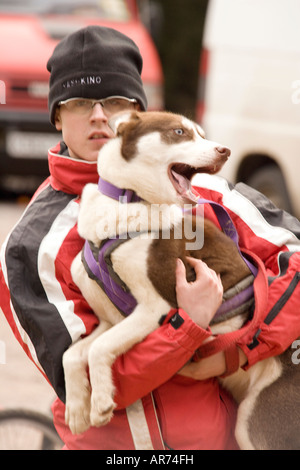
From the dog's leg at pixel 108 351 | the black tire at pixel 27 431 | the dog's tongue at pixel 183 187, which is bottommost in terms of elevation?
the black tire at pixel 27 431

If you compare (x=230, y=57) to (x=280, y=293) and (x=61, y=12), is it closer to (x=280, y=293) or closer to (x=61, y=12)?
(x=61, y=12)

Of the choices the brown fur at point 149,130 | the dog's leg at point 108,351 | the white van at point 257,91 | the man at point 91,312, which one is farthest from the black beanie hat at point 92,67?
the white van at point 257,91

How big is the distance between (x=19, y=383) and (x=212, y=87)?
9.76 feet

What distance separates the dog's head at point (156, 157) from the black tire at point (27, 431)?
1486 mm

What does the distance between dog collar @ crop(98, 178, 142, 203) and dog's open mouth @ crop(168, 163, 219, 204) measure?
14 cm

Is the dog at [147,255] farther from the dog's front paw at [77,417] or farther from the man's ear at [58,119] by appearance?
the man's ear at [58,119]

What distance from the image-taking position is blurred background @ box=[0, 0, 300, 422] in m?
5.35

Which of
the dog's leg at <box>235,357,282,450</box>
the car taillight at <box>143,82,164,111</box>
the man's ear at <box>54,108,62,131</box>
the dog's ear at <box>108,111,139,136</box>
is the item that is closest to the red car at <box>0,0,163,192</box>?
the car taillight at <box>143,82,164,111</box>

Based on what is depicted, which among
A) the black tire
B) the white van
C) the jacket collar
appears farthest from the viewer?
the white van

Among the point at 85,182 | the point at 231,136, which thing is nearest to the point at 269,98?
the point at 231,136

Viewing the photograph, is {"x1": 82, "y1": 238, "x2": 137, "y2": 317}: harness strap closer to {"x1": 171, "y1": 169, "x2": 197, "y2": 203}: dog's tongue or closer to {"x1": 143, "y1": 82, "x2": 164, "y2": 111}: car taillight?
{"x1": 171, "y1": 169, "x2": 197, "y2": 203}: dog's tongue

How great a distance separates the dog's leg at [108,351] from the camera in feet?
7.85

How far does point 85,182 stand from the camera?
2.77m

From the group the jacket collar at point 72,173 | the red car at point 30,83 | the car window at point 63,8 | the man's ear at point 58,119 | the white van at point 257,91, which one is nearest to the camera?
the jacket collar at point 72,173
